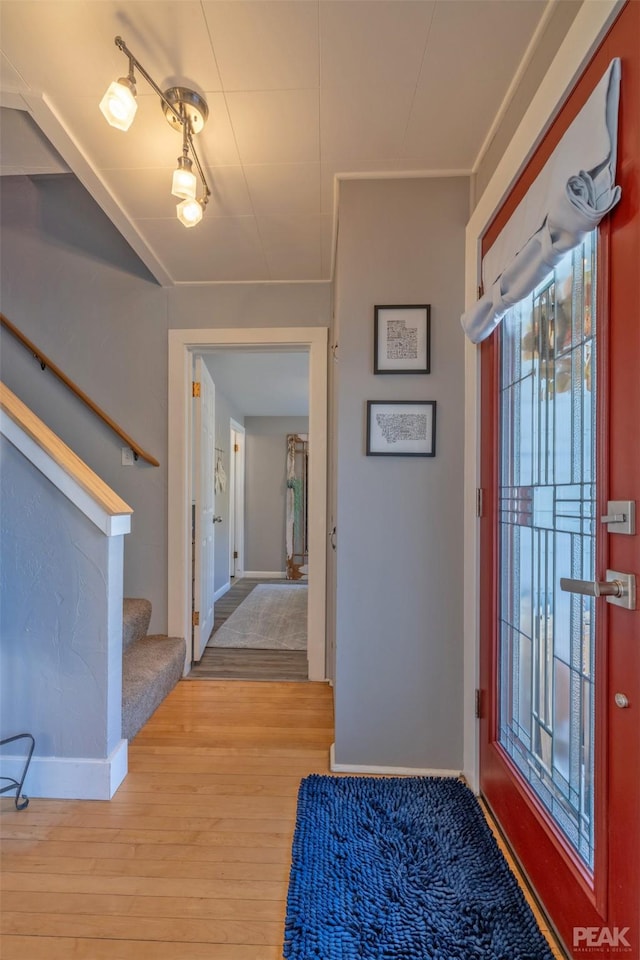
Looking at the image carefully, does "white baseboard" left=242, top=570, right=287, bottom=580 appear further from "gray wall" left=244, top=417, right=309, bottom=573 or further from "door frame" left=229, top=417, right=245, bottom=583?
"gray wall" left=244, top=417, right=309, bottom=573

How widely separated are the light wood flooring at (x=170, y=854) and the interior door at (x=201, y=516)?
77 centimetres

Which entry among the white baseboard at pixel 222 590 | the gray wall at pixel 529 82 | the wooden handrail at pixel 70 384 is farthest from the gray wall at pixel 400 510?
the white baseboard at pixel 222 590

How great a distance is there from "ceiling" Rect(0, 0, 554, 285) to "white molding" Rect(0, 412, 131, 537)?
107cm

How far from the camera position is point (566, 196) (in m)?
0.90

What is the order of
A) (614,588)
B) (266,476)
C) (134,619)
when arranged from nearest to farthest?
(614,588) < (134,619) < (266,476)

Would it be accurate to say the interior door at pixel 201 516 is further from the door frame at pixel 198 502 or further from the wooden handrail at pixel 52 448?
the wooden handrail at pixel 52 448

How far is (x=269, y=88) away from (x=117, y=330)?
1.67 metres

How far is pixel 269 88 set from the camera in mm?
1341

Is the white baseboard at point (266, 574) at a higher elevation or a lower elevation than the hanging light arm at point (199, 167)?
lower

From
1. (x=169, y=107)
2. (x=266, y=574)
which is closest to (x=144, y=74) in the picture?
(x=169, y=107)

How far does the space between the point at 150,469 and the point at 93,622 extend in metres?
1.19

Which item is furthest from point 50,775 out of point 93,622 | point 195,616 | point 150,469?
point 150,469

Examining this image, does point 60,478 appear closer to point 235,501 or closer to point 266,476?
point 235,501

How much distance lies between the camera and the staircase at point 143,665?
191cm
